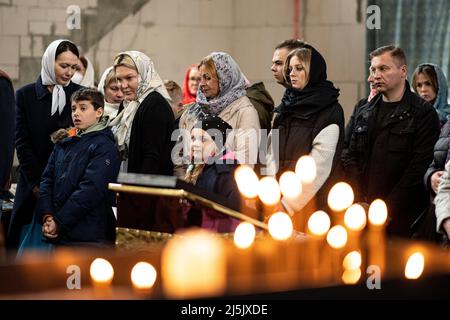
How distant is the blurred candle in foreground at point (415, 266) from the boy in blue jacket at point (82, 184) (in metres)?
2.41

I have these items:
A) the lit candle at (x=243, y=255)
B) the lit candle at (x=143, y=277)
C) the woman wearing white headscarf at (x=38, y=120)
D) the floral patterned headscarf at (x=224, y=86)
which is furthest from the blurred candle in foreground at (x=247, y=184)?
the woman wearing white headscarf at (x=38, y=120)

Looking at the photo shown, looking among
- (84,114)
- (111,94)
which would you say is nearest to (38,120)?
(84,114)

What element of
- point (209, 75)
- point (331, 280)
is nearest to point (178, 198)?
point (331, 280)

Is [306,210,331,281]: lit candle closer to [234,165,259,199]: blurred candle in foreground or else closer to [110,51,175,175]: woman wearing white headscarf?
[234,165,259,199]: blurred candle in foreground

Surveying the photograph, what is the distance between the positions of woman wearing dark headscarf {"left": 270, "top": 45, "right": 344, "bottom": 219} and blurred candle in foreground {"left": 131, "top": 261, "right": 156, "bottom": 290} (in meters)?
2.23

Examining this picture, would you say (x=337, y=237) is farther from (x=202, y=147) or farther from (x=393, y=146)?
(x=393, y=146)

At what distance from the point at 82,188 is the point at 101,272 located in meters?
2.34

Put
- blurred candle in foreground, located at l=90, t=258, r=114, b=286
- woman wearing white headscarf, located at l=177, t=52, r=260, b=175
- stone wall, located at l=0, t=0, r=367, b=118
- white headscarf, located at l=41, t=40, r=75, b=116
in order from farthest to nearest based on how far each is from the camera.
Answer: stone wall, located at l=0, t=0, r=367, b=118
white headscarf, located at l=41, t=40, r=75, b=116
woman wearing white headscarf, located at l=177, t=52, r=260, b=175
blurred candle in foreground, located at l=90, t=258, r=114, b=286

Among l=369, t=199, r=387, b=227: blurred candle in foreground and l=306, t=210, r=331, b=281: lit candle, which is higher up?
l=369, t=199, r=387, b=227: blurred candle in foreground

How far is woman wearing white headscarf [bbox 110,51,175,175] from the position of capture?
5461mm

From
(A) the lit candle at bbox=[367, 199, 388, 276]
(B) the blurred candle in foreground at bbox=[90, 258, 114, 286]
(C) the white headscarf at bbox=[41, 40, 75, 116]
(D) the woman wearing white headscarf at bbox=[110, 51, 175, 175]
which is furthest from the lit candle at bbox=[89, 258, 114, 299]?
(C) the white headscarf at bbox=[41, 40, 75, 116]
